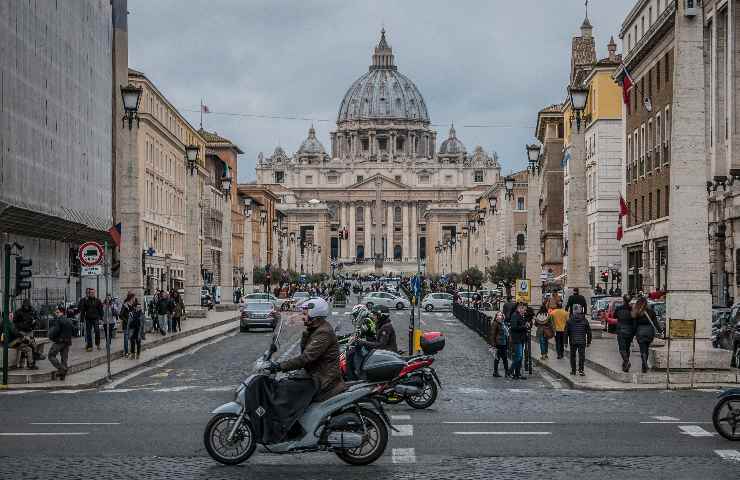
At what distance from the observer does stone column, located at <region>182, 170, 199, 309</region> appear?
5387 centimetres

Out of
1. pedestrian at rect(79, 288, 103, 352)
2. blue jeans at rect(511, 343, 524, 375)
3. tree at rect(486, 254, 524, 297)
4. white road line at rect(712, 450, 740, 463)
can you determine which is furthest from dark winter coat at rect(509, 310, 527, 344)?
tree at rect(486, 254, 524, 297)

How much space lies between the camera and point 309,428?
41.4 feet

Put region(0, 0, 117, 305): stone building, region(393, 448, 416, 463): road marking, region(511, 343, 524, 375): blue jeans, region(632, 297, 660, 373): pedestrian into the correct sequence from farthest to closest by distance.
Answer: region(0, 0, 117, 305): stone building, region(511, 343, 524, 375): blue jeans, region(632, 297, 660, 373): pedestrian, region(393, 448, 416, 463): road marking

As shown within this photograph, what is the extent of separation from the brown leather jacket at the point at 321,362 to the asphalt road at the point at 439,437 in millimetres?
558

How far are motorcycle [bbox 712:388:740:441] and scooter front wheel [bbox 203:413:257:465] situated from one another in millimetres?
5305

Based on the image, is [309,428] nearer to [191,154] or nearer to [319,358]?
[319,358]

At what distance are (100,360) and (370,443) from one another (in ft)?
56.5

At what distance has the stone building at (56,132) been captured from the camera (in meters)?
41.2

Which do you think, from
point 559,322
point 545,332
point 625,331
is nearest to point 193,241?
point 545,332

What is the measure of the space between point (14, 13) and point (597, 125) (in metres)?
38.9

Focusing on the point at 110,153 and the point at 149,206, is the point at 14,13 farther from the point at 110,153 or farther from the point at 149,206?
the point at 149,206

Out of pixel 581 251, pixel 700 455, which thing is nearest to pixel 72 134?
pixel 581 251

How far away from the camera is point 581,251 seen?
38.2 meters

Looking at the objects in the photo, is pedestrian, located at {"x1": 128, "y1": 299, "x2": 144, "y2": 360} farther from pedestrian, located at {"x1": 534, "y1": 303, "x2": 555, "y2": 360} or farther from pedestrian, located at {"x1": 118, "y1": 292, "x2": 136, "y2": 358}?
pedestrian, located at {"x1": 534, "y1": 303, "x2": 555, "y2": 360}
